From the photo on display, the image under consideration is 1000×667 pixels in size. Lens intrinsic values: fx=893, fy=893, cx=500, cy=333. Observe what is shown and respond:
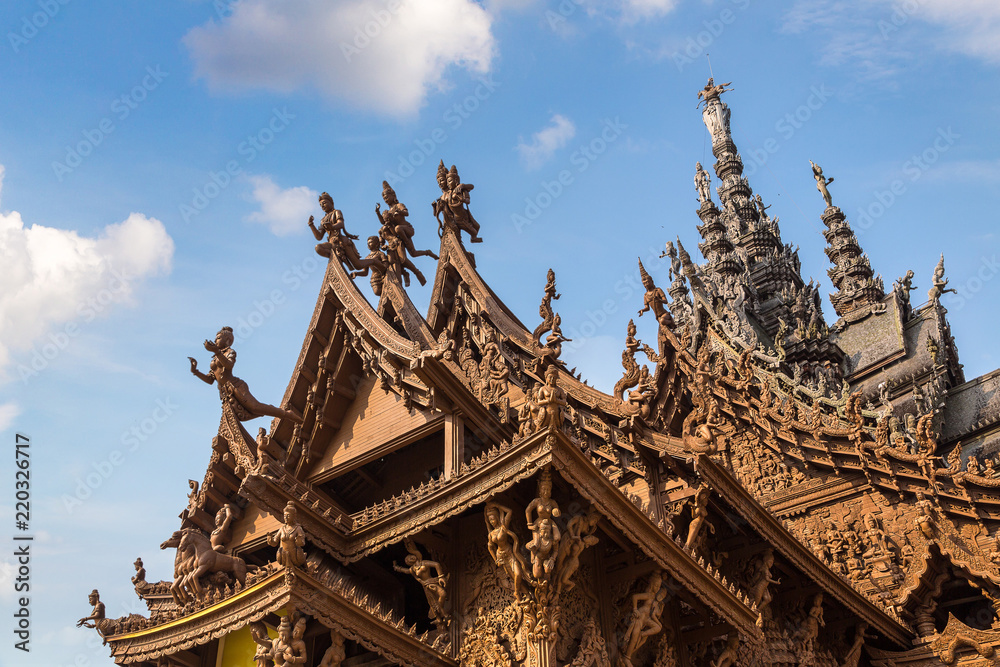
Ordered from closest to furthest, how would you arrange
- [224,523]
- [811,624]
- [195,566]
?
[195,566]
[811,624]
[224,523]

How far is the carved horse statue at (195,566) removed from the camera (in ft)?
30.6

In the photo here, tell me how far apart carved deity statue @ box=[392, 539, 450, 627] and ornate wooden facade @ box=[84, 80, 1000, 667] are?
2 cm

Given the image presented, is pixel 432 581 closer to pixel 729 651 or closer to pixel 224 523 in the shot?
pixel 729 651

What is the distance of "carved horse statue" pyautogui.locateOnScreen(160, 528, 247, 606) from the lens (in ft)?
30.6

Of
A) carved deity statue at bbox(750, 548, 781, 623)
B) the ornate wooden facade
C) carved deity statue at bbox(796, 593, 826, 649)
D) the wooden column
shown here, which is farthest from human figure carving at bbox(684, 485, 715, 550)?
the wooden column

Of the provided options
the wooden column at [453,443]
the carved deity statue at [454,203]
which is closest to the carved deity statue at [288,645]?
the wooden column at [453,443]

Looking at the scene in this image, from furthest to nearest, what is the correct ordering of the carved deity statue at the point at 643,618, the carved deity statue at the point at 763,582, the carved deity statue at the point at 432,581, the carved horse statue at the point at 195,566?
the carved deity statue at the point at 763,582 → the carved horse statue at the point at 195,566 → the carved deity statue at the point at 432,581 → the carved deity statue at the point at 643,618

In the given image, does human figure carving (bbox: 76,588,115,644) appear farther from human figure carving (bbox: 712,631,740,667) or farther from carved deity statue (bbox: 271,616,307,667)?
human figure carving (bbox: 712,631,740,667)

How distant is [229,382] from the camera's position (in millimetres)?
11078

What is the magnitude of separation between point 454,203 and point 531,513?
6732 mm

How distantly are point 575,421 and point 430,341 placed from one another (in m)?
2.28

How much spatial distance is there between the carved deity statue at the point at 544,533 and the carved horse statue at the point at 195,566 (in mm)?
3495

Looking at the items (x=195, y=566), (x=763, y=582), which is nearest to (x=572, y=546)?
(x=763, y=582)

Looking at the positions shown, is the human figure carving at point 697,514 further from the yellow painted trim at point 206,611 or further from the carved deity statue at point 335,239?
the carved deity statue at point 335,239
